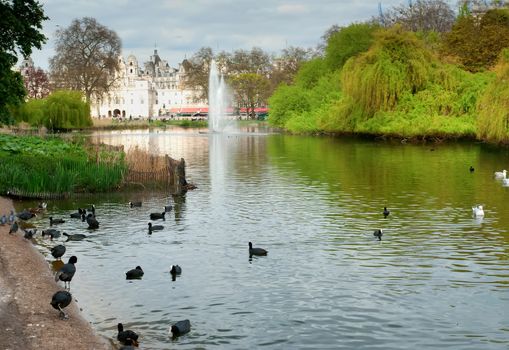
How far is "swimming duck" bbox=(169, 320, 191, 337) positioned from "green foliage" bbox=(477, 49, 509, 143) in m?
44.1

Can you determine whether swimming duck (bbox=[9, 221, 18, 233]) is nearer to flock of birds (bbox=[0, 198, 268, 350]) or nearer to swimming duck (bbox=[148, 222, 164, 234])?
flock of birds (bbox=[0, 198, 268, 350])

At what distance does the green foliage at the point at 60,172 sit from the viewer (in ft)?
91.6

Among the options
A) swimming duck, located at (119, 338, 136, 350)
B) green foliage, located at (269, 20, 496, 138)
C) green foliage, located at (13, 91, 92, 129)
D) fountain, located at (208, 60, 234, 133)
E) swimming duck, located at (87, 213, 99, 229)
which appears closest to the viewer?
swimming duck, located at (119, 338, 136, 350)

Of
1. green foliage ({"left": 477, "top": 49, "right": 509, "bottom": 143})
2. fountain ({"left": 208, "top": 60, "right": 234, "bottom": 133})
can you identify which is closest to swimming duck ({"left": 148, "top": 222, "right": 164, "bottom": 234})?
green foliage ({"left": 477, "top": 49, "right": 509, "bottom": 143})

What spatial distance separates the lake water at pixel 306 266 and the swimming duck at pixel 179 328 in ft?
0.44

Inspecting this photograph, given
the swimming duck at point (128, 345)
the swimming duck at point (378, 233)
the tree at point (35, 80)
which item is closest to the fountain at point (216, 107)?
the tree at point (35, 80)

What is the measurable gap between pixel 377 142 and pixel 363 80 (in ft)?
19.6

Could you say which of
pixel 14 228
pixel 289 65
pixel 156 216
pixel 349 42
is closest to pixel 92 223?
pixel 156 216

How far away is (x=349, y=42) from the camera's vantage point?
284 ft

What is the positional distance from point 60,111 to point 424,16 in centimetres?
5599

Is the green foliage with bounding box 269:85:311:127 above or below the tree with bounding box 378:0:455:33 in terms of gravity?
below

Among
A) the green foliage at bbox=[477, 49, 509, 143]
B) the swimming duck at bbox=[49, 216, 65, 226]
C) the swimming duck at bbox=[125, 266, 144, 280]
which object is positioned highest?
the green foliage at bbox=[477, 49, 509, 143]

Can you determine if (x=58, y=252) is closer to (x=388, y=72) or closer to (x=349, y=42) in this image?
(x=388, y=72)

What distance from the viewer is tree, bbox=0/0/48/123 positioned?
2938 cm
